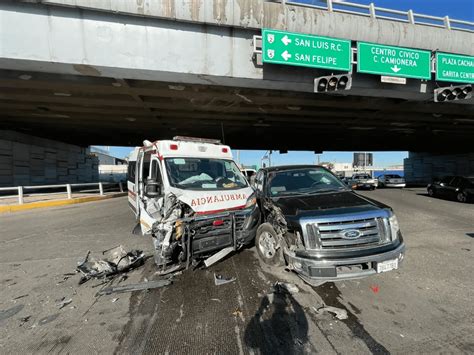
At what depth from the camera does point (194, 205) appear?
445cm

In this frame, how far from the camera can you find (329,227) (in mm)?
3609

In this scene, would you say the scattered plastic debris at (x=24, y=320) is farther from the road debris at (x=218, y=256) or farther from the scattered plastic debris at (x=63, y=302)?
the road debris at (x=218, y=256)

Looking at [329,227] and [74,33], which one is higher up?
[74,33]

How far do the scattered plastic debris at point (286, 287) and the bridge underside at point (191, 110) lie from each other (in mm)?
8921

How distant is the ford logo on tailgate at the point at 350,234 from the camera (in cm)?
360

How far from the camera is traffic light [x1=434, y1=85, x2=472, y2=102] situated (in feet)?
35.7

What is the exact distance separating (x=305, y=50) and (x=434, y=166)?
42787 mm

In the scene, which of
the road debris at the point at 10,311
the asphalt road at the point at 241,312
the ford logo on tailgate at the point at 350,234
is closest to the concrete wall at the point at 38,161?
the asphalt road at the point at 241,312

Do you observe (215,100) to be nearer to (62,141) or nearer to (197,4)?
(197,4)

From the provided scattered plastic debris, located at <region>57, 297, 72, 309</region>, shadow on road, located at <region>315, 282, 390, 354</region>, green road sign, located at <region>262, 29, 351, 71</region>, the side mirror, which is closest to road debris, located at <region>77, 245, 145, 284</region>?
scattered plastic debris, located at <region>57, 297, 72, 309</region>

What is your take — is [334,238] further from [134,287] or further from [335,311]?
[134,287]

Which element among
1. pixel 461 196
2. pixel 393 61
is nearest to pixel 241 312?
pixel 393 61

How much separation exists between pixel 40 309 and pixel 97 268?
106 centimetres

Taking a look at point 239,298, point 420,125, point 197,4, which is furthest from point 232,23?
point 420,125
